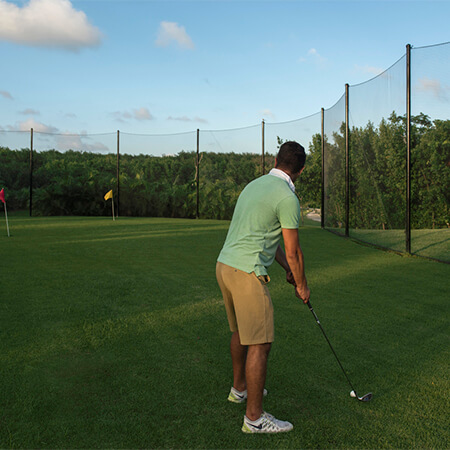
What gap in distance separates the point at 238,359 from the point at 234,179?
18355 millimetres

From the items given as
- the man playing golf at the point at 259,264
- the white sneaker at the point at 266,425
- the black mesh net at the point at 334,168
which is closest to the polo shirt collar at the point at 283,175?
the man playing golf at the point at 259,264

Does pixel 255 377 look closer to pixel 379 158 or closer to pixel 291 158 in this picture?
pixel 291 158

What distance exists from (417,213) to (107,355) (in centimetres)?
681

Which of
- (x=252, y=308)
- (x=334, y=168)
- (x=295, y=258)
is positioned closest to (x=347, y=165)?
(x=334, y=168)

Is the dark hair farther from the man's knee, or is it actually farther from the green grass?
the green grass

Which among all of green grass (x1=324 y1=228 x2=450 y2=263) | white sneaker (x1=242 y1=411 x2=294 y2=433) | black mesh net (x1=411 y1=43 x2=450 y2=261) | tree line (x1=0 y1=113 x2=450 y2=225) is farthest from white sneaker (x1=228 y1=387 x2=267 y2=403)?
tree line (x1=0 y1=113 x2=450 y2=225)

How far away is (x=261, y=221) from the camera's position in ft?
7.56

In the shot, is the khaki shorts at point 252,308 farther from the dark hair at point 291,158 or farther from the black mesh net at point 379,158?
the black mesh net at point 379,158

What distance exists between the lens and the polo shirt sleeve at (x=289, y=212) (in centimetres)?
224

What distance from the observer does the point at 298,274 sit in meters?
2.38

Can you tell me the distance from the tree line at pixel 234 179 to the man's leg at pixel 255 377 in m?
6.54

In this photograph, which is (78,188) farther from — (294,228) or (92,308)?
(294,228)

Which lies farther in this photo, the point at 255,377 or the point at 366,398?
the point at 366,398

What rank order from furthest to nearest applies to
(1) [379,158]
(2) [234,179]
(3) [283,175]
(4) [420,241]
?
1. (2) [234,179]
2. (1) [379,158]
3. (4) [420,241]
4. (3) [283,175]
